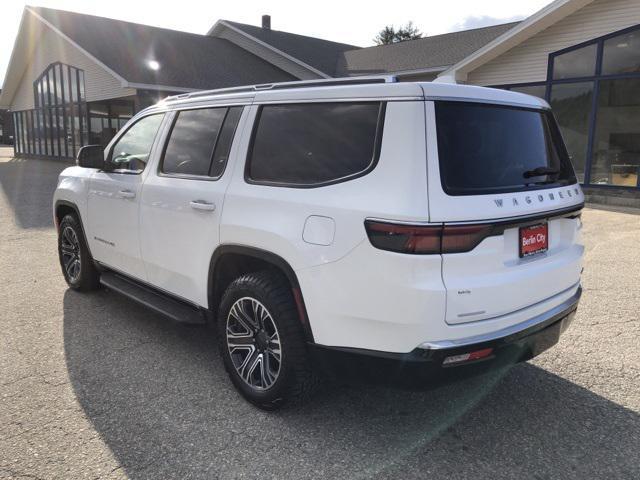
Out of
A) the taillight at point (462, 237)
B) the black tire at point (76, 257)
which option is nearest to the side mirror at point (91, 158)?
the black tire at point (76, 257)

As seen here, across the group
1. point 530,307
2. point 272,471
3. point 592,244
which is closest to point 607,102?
point 592,244

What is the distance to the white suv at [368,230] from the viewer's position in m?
2.37

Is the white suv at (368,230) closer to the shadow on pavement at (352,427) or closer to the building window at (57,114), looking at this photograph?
the shadow on pavement at (352,427)

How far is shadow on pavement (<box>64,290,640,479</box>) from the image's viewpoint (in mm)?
2590

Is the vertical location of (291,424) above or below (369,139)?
below

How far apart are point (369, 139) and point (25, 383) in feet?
9.09

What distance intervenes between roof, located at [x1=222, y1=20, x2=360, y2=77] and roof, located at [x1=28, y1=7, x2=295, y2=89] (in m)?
1.07

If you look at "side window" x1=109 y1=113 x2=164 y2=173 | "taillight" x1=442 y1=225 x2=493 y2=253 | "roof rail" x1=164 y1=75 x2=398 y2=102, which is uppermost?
"roof rail" x1=164 y1=75 x2=398 y2=102

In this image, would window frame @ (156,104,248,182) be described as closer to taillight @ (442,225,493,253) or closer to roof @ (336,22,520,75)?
taillight @ (442,225,493,253)

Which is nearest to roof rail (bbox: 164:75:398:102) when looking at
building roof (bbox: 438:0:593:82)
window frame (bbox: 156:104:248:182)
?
window frame (bbox: 156:104:248:182)

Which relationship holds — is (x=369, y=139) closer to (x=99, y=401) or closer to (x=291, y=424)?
(x=291, y=424)

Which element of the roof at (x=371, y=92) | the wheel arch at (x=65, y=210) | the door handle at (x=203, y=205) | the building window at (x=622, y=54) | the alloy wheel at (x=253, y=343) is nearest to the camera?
the roof at (x=371, y=92)

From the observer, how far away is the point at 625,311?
15.9 ft

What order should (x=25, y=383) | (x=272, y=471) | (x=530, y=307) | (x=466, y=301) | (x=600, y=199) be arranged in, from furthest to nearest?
(x=600, y=199) → (x=25, y=383) → (x=530, y=307) → (x=272, y=471) → (x=466, y=301)
